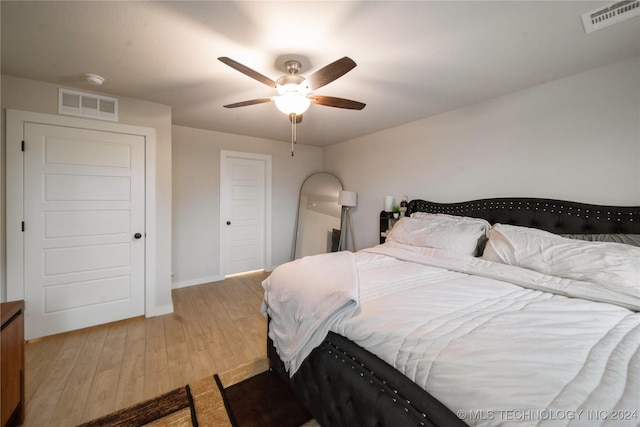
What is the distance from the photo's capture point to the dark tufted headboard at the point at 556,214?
180cm

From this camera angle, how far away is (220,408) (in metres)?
1.51

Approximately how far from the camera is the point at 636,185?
1.78 meters

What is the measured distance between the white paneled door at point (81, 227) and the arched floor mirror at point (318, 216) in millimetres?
2471

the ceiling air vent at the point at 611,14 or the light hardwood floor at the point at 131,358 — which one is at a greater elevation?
the ceiling air vent at the point at 611,14

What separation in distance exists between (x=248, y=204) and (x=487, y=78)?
139 inches

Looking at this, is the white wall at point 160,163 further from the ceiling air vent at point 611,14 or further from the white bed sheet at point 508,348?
the ceiling air vent at point 611,14

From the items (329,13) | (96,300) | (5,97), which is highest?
(329,13)

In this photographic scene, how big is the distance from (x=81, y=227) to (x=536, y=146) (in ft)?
14.2

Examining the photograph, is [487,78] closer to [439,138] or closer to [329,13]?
[439,138]

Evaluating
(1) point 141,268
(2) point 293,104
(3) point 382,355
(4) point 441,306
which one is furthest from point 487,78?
(1) point 141,268

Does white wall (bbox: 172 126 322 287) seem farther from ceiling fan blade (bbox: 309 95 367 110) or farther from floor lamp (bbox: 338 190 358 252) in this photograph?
ceiling fan blade (bbox: 309 95 367 110)

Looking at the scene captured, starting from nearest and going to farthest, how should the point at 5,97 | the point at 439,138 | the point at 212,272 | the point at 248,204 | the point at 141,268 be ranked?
the point at 5,97
the point at 141,268
the point at 439,138
the point at 212,272
the point at 248,204

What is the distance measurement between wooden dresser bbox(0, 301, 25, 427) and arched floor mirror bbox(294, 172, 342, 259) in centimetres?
336

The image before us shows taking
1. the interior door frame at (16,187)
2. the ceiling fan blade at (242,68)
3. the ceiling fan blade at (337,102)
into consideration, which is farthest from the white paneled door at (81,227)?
the ceiling fan blade at (337,102)
